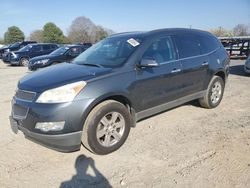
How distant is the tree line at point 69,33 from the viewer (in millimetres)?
55000

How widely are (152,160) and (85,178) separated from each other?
979mm

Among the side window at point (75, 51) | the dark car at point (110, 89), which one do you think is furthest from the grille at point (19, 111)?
the side window at point (75, 51)

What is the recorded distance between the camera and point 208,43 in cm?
634

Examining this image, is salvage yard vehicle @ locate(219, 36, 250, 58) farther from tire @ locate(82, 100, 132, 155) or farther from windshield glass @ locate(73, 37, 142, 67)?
tire @ locate(82, 100, 132, 155)

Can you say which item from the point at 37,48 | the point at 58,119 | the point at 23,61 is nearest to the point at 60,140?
the point at 58,119

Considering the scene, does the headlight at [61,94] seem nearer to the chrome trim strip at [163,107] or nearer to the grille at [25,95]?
the grille at [25,95]

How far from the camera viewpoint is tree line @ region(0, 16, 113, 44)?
55000 mm

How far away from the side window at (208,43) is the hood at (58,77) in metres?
2.65

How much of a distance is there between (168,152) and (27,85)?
2292 millimetres

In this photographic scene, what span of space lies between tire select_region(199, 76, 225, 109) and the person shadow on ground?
3287 mm

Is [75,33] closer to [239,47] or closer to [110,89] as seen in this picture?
[239,47]

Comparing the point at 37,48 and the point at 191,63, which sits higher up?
the point at 191,63

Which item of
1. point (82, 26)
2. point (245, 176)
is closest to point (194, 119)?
point (245, 176)

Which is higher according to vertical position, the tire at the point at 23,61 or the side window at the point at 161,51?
the side window at the point at 161,51
